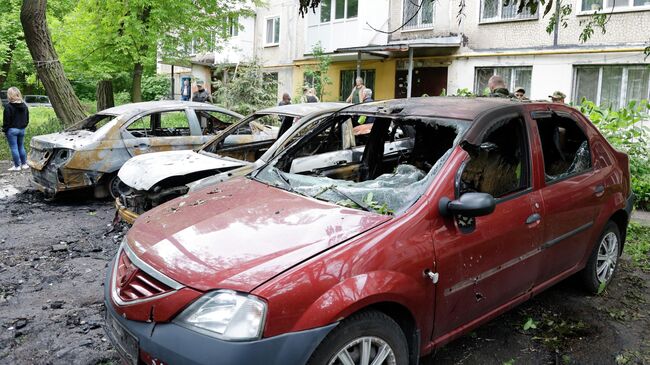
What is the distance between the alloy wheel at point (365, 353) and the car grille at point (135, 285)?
2.88 feet

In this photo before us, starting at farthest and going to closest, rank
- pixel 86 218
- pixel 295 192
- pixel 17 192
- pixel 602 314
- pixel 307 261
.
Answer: pixel 17 192
pixel 86 218
pixel 602 314
pixel 295 192
pixel 307 261

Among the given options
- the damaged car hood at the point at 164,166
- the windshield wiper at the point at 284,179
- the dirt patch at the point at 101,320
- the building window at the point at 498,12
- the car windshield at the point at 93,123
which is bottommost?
the dirt patch at the point at 101,320

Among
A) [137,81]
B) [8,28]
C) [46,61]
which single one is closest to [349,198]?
[46,61]

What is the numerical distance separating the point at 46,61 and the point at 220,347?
12.3 meters

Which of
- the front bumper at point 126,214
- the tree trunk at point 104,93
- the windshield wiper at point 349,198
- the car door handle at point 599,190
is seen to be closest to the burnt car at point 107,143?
the front bumper at point 126,214

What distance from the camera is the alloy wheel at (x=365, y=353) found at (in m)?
2.44

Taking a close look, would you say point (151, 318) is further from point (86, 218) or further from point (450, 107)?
point (86, 218)

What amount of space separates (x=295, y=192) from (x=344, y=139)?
2.47 metres

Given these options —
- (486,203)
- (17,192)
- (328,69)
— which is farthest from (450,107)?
Result: (328,69)

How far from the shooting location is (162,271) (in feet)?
8.39

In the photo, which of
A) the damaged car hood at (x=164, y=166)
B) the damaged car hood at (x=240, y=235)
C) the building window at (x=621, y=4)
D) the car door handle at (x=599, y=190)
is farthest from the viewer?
the building window at (x=621, y=4)

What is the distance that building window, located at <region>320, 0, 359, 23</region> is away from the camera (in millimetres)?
20156

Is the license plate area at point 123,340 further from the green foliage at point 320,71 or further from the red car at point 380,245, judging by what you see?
the green foliage at point 320,71

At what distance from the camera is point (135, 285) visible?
2654 millimetres
